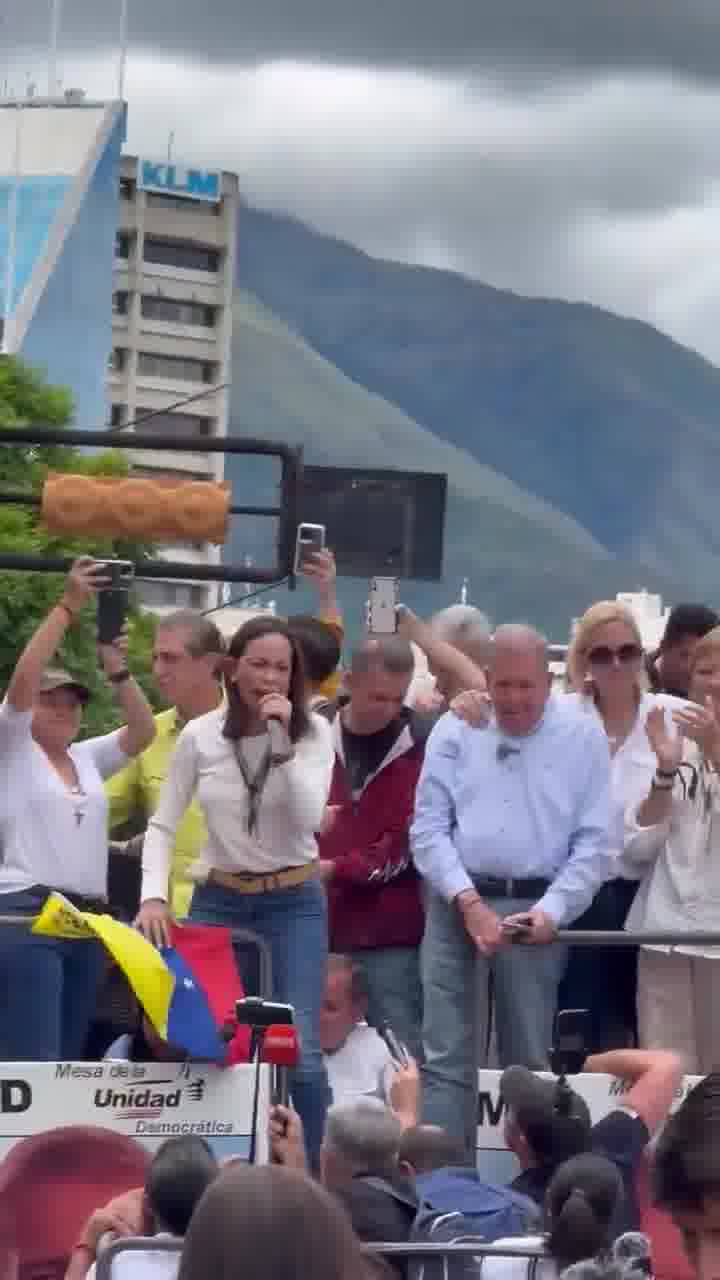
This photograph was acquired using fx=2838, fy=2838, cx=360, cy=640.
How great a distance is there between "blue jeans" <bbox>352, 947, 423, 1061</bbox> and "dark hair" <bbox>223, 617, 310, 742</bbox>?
100cm

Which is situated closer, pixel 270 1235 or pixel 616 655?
pixel 270 1235

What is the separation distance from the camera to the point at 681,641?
34.1 ft

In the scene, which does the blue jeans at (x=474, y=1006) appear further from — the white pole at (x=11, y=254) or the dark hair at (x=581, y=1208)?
the white pole at (x=11, y=254)

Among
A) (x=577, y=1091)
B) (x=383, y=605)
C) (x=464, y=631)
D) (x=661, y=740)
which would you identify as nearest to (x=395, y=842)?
(x=383, y=605)

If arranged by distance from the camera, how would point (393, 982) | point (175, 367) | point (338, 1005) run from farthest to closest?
point (175, 367), point (393, 982), point (338, 1005)

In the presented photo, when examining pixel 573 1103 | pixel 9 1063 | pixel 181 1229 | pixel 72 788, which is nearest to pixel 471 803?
pixel 72 788

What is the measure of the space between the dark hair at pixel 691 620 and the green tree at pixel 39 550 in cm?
3326

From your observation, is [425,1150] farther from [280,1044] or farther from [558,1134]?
[558,1134]

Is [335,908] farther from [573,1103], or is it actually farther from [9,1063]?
[573,1103]

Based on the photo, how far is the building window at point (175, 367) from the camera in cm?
17212

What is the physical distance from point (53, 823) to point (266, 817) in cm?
80

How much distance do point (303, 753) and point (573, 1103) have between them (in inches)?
96.6

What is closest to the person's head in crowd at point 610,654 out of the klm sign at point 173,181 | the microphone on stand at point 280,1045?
the microphone on stand at point 280,1045

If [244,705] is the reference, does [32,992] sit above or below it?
below
